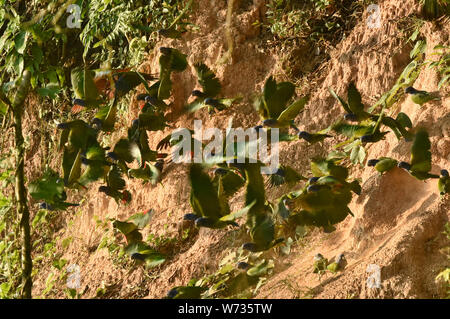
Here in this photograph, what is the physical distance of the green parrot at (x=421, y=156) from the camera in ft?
8.35

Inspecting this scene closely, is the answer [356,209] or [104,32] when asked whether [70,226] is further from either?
[356,209]

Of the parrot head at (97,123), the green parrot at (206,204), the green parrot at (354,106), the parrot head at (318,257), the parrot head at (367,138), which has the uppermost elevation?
the green parrot at (354,106)

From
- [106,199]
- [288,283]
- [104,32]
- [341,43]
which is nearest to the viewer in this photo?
[288,283]

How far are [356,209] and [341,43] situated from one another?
1122 mm

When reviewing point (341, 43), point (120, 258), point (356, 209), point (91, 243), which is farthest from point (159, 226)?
point (341, 43)

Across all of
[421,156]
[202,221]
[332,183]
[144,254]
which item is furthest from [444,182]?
[144,254]

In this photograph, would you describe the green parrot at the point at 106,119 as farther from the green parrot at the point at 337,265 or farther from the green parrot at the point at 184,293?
A: the green parrot at the point at 337,265

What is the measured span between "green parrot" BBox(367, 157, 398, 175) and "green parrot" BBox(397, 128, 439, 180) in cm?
16

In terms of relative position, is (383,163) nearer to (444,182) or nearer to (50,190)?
(444,182)

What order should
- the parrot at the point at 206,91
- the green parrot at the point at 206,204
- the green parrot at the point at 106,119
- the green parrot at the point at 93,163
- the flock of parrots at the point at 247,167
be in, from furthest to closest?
the parrot at the point at 206,91 < the green parrot at the point at 106,119 < the green parrot at the point at 93,163 < the flock of parrots at the point at 247,167 < the green parrot at the point at 206,204

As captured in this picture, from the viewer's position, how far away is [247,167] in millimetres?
2496

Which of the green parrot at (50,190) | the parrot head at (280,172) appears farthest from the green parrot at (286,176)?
the green parrot at (50,190)

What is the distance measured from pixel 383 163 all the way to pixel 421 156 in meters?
0.23

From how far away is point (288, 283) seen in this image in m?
2.70
